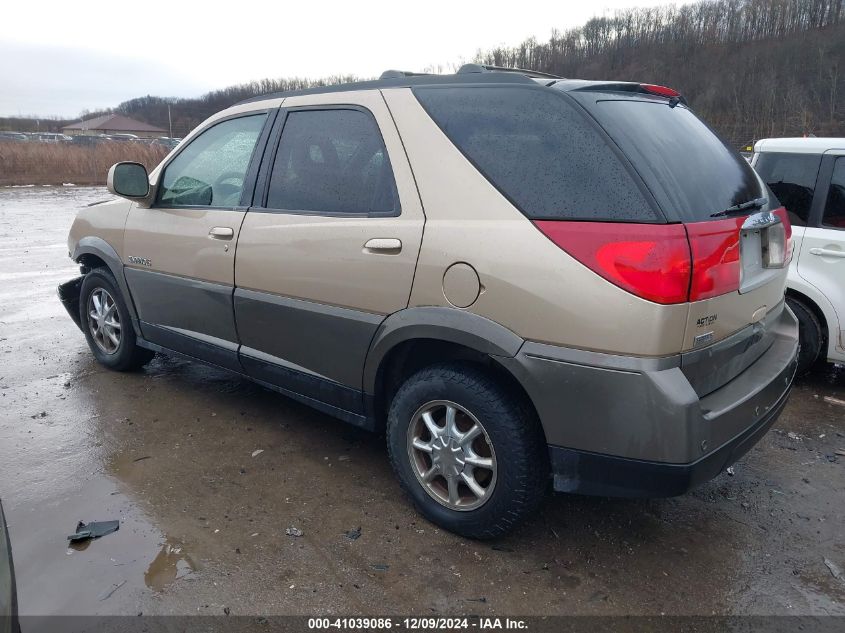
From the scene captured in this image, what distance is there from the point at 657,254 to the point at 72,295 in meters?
4.78

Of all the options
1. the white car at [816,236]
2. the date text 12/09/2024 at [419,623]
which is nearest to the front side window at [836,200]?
the white car at [816,236]

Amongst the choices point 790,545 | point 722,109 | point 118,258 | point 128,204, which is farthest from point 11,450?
point 722,109

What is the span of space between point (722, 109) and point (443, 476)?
7711cm

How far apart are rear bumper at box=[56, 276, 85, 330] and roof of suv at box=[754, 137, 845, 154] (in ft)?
18.1

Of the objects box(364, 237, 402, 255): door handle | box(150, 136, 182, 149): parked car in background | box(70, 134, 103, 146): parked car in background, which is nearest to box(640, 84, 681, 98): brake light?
box(364, 237, 402, 255): door handle

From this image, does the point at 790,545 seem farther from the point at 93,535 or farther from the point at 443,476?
the point at 93,535

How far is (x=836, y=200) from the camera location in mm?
4680

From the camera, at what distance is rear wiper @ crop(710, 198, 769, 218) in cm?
253

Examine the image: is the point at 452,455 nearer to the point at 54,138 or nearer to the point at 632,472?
the point at 632,472

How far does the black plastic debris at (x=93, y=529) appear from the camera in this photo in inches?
115

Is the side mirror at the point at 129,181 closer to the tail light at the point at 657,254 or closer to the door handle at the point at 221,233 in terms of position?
the door handle at the point at 221,233

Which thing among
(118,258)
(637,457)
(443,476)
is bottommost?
(443,476)

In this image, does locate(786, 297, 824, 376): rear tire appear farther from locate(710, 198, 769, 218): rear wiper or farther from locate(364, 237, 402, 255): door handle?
locate(364, 237, 402, 255): door handle

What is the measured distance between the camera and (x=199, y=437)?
3963mm
